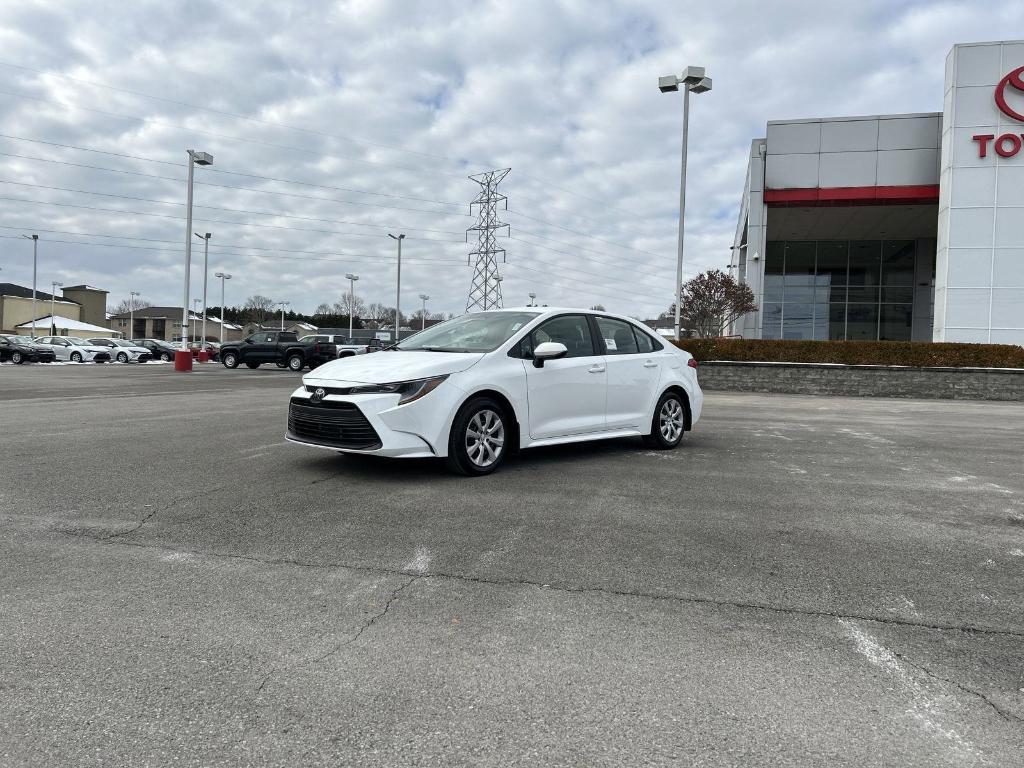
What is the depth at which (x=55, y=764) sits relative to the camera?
7.22 ft

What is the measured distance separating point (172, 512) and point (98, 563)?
1.18m

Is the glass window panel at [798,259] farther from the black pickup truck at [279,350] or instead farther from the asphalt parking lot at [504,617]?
the asphalt parking lot at [504,617]

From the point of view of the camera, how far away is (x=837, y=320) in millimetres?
34062

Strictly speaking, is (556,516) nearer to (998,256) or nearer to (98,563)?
(98,563)

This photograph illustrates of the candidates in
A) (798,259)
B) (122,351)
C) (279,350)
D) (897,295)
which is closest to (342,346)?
(279,350)

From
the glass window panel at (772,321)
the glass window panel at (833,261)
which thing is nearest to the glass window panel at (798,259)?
the glass window panel at (833,261)

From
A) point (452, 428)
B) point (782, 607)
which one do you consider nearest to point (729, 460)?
point (452, 428)

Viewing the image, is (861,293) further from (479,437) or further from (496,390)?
(479,437)

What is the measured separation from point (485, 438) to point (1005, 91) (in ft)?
79.9

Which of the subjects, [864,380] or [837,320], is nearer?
[864,380]

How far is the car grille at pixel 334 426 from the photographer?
6.16m

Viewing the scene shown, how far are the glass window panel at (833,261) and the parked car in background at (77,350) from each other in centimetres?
3791

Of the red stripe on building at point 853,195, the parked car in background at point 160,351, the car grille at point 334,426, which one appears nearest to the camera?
the car grille at point 334,426

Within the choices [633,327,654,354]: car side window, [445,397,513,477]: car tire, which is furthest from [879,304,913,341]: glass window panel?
[445,397,513,477]: car tire
